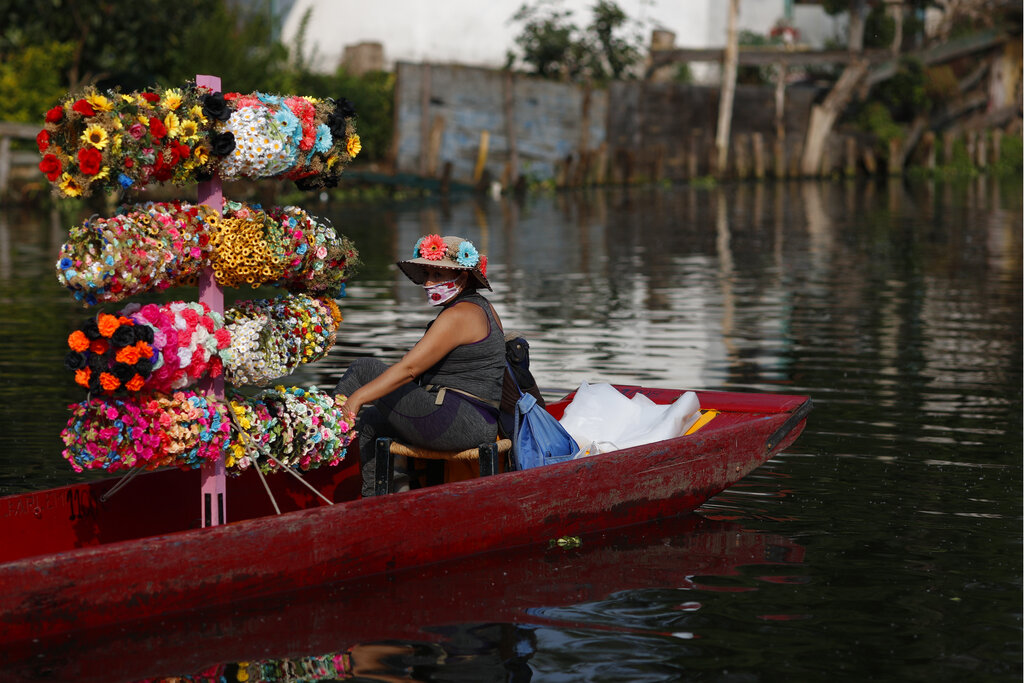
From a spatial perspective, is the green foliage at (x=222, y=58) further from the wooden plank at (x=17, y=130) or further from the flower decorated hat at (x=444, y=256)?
the flower decorated hat at (x=444, y=256)

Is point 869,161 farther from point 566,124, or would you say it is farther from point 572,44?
point 566,124

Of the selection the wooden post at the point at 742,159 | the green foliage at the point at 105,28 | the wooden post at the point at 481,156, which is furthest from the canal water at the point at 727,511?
the wooden post at the point at 742,159

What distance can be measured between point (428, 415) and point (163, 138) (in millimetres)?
1976

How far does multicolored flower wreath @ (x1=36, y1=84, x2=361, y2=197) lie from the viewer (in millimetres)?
6289

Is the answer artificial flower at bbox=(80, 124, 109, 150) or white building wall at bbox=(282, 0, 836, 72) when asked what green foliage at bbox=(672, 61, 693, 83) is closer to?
white building wall at bbox=(282, 0, 836, 72)

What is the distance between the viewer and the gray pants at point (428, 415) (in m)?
7.56

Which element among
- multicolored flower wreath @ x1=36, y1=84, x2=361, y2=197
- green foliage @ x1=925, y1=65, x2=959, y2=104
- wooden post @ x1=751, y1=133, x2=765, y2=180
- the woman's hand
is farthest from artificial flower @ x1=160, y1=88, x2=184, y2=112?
green foliage @ x1=925, y1=65, x2=959, y2=104

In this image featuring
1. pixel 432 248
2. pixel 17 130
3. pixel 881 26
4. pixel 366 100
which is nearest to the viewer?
pixel 432 248

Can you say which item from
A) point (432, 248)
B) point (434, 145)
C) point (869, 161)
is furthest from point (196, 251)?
point (869, 161)

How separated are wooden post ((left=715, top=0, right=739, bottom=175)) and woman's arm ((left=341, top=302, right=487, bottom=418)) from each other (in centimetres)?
2925

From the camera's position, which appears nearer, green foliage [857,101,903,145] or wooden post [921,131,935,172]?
wooden post [921,131,935,172]

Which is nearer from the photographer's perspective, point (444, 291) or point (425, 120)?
point (444, 291)

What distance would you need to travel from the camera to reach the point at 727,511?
835 cm

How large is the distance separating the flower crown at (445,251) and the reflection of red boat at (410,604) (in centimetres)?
141
